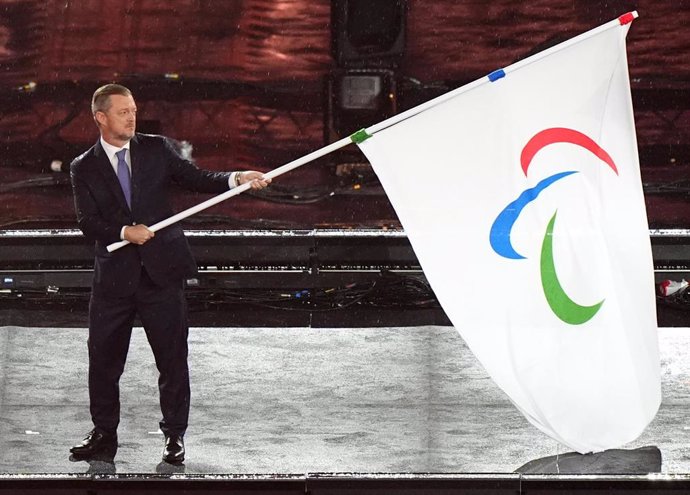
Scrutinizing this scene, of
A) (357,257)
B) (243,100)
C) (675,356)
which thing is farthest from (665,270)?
(243,100)

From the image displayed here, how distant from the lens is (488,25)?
7.14 m

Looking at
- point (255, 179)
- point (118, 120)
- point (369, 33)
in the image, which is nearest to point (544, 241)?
point (255, 179)

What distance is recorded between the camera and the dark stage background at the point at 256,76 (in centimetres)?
716

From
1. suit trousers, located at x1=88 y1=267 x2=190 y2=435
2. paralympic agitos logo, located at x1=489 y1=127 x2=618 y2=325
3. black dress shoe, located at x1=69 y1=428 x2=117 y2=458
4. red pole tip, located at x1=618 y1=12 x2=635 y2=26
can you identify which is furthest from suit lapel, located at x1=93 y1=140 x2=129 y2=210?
red pole tip, located at x1=618 y1=12 x2=635 y2=26

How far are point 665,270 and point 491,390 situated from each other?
1.81m

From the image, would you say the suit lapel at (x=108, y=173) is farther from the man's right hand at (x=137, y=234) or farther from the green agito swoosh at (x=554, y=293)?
the green agito swoosh at (x=554, y=293)

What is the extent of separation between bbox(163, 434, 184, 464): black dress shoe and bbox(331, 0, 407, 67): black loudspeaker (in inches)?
107

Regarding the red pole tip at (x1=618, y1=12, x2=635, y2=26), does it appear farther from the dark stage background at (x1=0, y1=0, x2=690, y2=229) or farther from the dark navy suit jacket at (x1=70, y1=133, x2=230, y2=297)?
the dark stage background at (x1=0, y1=0, x2=690, y2=229)

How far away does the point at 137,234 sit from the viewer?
15.9ft

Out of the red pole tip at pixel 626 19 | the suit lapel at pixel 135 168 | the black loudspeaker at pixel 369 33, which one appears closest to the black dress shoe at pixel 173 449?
the suit lapel at pixel 135 168

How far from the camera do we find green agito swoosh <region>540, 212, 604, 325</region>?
4.88 meters

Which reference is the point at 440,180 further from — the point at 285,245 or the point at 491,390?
the point at 285,245

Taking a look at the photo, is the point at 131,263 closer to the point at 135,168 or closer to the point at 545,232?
the point at 135,168

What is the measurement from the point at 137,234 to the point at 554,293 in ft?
4.48
